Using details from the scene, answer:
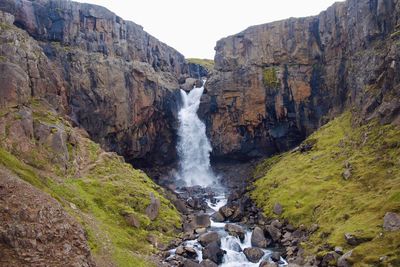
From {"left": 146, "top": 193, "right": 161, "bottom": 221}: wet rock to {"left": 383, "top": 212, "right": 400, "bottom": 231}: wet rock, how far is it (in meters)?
26.3

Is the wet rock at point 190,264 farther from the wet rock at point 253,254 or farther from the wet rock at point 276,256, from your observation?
the wet rock at point 276,256

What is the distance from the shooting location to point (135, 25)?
87.6 metres

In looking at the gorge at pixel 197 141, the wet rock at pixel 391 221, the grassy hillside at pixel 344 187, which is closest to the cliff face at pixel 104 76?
the gorge at pixel 197 141

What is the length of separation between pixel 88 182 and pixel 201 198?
2674 cm

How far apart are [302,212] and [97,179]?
26.6 metres

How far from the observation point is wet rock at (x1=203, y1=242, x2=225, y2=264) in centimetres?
4062

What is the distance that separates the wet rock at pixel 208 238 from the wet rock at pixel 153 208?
6.81 m

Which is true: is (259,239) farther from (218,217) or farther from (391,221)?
(391,221)

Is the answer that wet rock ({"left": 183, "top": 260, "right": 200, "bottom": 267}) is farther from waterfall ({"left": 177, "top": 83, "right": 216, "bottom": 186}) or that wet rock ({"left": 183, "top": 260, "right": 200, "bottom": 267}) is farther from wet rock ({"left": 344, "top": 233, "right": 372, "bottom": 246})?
waterfall ({"left": 177, "top": 83, "right": 216, "bottom": 186})

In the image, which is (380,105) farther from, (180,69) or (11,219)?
(180,69)

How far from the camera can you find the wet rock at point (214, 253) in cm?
4062

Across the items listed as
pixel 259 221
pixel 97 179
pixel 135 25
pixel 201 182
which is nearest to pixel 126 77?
pixel 135 25

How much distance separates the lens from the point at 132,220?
4369 cm

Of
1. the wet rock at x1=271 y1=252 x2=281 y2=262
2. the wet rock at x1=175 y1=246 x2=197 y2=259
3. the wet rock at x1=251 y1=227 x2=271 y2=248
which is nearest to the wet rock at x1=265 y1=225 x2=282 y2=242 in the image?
the wet rock at x1=251 y1=227 x2=271 y2=248
